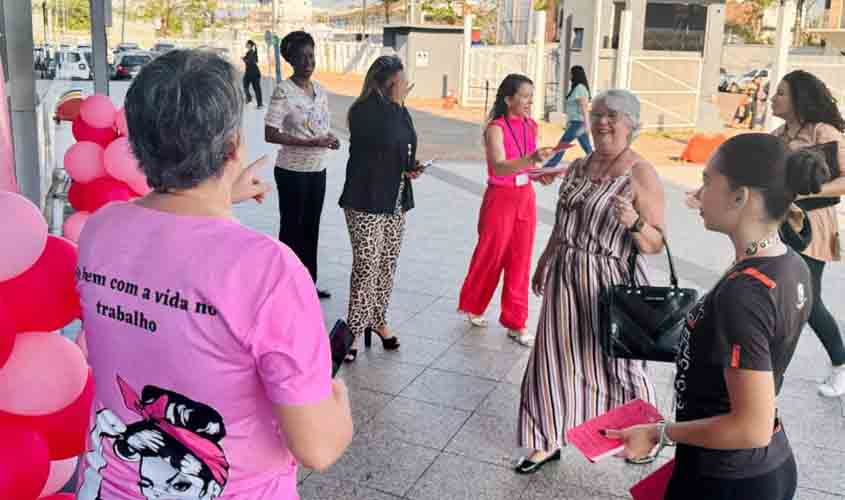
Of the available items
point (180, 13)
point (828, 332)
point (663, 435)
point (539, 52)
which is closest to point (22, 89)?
point (663, 435)

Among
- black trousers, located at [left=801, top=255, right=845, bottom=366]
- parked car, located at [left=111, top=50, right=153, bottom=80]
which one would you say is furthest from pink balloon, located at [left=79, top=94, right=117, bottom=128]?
parked car, located at [left=111, top=50, right=153, bottom=80]

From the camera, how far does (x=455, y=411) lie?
13.2 feet

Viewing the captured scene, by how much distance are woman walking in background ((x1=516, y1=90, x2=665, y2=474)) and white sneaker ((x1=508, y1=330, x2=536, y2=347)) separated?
1.50 m

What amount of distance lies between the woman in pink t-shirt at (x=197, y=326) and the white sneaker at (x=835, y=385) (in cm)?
374

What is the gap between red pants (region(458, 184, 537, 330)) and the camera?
506cm

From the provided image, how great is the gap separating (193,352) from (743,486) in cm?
123

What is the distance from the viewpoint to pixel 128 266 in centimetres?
138

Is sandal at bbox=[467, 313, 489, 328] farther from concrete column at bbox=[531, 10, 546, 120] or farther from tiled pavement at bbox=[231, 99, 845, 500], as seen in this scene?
concrete column at bbox=[531, 10, 546, 120]

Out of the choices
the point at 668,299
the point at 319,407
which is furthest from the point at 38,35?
the point at 319,407

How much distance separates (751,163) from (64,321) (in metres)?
1.68

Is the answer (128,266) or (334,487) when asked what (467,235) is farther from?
(128,266)

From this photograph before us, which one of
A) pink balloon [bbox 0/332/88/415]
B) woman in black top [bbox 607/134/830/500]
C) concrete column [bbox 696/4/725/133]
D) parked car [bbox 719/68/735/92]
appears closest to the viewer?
woman in black top [bbox 607/134/830/500]

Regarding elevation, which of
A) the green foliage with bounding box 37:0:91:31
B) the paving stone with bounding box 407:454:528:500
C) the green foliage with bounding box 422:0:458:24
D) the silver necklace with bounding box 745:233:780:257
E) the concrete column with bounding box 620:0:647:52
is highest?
the green foliage with bounding box 422:0:458:24

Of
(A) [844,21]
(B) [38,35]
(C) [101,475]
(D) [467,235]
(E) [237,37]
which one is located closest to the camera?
(C) [101,475]
